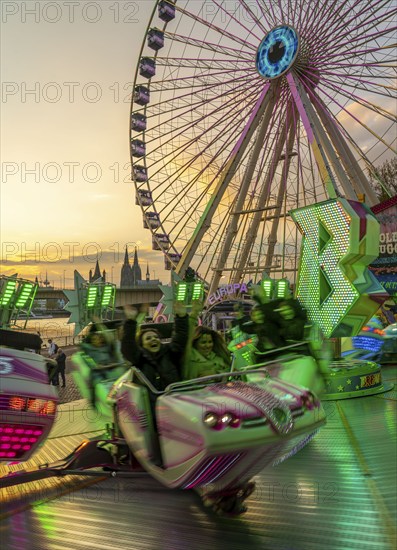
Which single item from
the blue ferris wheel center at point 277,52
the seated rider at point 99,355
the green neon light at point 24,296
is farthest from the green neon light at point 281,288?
the seated rider at point 99,355

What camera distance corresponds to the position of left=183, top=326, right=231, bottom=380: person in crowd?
419 cm

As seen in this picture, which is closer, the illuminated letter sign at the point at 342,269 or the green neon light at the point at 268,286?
the illuminated letter sign at the point at 342,269

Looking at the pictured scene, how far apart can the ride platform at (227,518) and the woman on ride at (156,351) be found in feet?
2.87

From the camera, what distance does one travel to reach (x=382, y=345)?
1238 cm

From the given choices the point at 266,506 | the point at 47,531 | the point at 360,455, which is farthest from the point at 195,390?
the point at 360,455

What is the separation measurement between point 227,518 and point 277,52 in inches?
641

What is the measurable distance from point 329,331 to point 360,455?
3.31 metres

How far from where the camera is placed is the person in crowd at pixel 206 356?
419cm

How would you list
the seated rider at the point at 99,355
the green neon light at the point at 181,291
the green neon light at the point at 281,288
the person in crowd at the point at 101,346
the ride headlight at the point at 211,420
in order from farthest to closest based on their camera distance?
the green neon light at the point at 281,288 < the green neon light at the point at 181,291 < the person in crowd at the point at 101,346 < the seated rider at the point at 99,355 < the ride headlight at the point at 211,420

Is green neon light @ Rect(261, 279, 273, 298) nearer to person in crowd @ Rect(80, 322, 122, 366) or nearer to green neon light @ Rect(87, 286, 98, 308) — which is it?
green neon light @ Rect(87, 286, 98, 308)

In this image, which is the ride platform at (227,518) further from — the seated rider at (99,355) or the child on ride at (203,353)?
the seated rider at (99,355)

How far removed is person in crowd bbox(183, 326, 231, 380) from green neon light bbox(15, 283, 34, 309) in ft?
17.5

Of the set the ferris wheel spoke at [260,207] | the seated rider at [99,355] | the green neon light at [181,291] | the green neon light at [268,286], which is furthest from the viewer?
the ferris wheel spoke at [260,207]

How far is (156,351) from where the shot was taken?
399 cm
